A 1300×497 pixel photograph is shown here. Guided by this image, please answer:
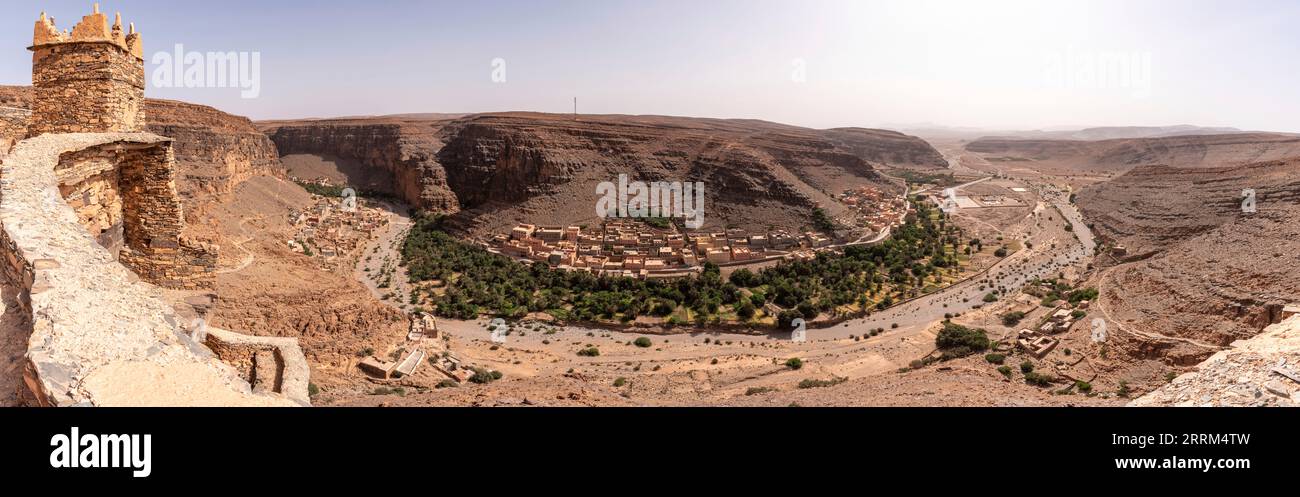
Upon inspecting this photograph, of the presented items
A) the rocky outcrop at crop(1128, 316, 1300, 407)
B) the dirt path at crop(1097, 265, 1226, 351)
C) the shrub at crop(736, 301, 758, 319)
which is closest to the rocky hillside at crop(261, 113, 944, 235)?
the shrub at crop(736, 301, 758, 319)

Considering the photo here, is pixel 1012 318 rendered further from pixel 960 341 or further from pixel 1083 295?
pixel 960 341

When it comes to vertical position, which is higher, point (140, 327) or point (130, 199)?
point (130, 199)

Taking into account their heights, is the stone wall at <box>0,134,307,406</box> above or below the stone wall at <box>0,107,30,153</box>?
below

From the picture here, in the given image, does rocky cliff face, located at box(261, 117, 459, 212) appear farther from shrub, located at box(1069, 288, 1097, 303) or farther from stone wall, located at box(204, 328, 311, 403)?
shrub, located at box(1069, 288, 1097, 303)

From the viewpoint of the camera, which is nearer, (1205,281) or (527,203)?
(1205,281)

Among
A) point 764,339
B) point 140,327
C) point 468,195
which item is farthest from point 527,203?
point 140,327

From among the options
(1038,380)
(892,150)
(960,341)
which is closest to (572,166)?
(960,341)

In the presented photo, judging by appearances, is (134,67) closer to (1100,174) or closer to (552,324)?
(552,324)
